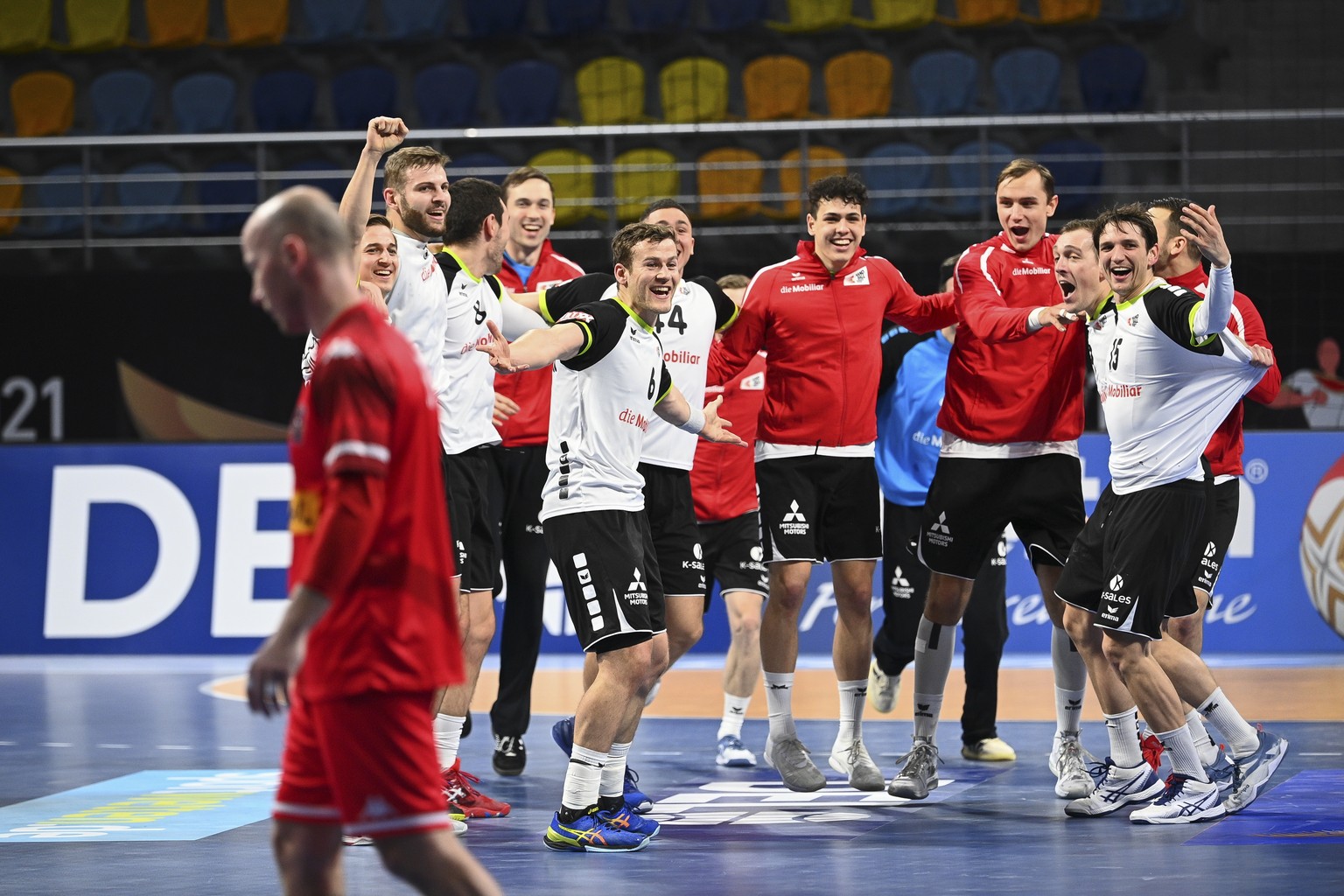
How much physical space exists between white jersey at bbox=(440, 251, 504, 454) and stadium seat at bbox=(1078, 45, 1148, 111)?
11.5 meters

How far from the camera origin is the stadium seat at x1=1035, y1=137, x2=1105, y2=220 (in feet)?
48.8

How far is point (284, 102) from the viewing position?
58.8 feet

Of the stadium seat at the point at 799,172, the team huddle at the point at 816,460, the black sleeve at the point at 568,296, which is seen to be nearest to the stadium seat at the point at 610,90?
the stadium seat at the point at 799,172

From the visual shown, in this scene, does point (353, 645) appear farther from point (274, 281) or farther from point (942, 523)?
point (942, 523)

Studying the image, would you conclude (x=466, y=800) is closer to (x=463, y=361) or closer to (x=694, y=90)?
(x=463, y=361)

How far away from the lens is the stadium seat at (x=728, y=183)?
15.5m

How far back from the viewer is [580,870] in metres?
A: 5.54

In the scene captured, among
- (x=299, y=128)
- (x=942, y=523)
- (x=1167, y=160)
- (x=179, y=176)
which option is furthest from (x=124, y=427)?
(x=1167, y=160)

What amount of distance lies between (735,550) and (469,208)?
101 inches

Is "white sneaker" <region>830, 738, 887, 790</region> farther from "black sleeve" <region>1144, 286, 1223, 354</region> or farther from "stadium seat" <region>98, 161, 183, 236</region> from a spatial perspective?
"stadium seat" <region>98, 161, 183, 236</region>

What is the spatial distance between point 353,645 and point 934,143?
14.2 metres

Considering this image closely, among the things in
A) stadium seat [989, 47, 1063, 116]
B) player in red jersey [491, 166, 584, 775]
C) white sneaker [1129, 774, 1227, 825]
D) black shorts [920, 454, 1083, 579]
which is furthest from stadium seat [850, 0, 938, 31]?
white sneaker [1129, 774, 1227, 825]

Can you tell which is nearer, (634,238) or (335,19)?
(634,238)

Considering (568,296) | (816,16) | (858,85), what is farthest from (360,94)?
(568,296)
